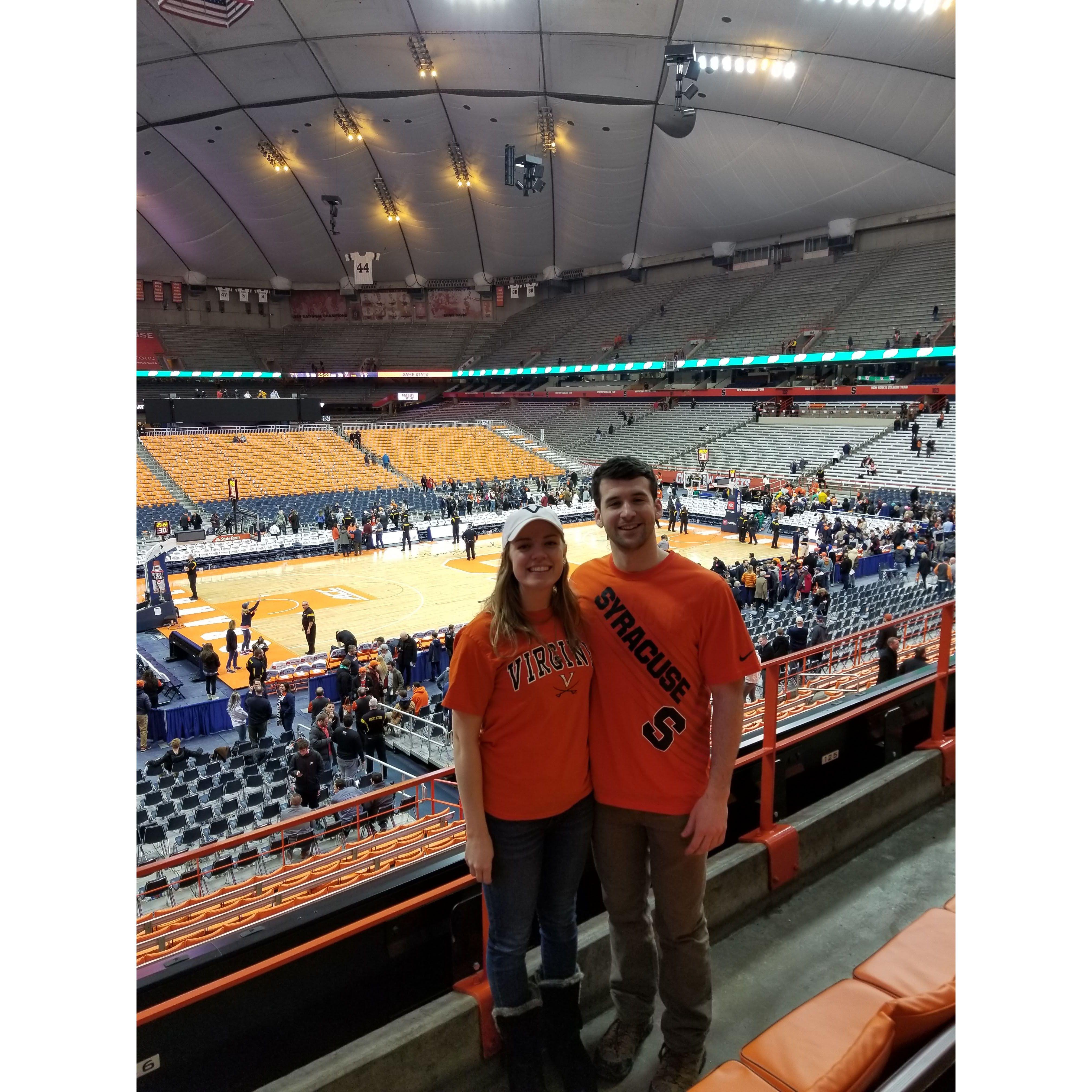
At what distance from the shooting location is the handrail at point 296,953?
2.50 meters

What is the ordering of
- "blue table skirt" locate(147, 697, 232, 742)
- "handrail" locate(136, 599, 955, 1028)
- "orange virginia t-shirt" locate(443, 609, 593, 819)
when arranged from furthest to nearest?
"blue table skirt" locate(147, 697, 232, 742) → "handrail" locate(136, 599, 955, 1028) → "orange virginia t-shirt" locate(443, 609, 593, 819)

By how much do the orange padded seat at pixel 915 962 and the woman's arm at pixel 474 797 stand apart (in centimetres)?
137

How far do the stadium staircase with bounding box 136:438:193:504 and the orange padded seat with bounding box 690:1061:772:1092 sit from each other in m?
33.1

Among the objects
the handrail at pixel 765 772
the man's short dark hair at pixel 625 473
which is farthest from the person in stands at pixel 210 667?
the man's short dark hair at pixel 625 473

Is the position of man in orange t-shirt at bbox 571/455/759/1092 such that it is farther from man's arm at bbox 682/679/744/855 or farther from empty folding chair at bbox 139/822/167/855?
empty folding chair at bbox 139/822/167/855

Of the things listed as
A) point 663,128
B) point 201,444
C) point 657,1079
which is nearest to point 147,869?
point 657,1079

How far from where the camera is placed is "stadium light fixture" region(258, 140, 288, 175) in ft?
157

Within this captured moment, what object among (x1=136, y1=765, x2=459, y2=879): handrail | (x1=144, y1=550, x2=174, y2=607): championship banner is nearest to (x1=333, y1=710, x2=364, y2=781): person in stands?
(x1=136, y1=765, x2=459, y2=879): handrail

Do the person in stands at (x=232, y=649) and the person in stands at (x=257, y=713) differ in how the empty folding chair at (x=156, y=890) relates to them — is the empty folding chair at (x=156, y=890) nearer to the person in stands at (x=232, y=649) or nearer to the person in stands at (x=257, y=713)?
the person in stands at (x=257, y=713)

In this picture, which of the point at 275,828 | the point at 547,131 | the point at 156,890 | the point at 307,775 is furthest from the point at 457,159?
the point at 275,828
